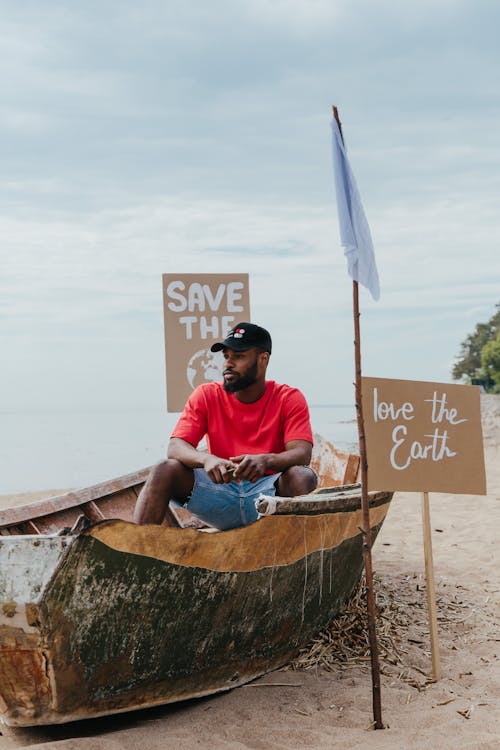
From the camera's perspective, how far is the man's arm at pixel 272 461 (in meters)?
3.88

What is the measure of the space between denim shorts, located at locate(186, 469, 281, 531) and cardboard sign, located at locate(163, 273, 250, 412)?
3.15 m

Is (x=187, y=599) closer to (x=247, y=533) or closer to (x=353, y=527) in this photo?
(x=247, y=533)

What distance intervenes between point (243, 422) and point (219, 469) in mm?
546

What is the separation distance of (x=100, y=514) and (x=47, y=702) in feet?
7.14

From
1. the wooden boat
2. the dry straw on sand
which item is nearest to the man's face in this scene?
the wooden boat

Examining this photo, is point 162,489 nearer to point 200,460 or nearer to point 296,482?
point 200,460

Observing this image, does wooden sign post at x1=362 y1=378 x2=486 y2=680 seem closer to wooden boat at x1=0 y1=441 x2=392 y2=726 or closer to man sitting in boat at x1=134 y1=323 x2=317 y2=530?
wooden boat at x1=0 y1=441 x2=392 y2=726

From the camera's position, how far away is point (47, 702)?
305 centimetres

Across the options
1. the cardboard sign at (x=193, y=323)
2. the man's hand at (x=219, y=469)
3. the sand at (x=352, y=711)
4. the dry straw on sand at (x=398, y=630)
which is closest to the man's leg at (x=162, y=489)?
the man's hand at (x=219, y=469)

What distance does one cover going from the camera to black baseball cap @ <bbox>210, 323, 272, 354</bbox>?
14.3 ft

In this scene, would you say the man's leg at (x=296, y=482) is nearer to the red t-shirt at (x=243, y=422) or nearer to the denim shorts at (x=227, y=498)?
the denim shorts at (x=227, y=498)

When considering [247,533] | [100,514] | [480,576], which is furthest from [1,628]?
[480,576]

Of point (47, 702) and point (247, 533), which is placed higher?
point (247, 533)

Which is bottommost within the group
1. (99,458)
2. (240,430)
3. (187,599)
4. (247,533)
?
(99,458)
